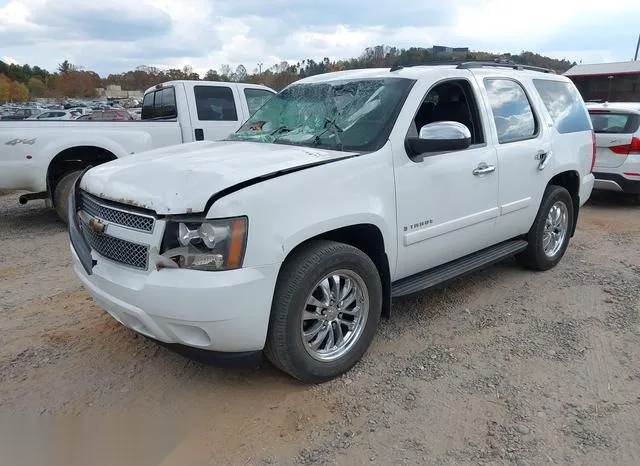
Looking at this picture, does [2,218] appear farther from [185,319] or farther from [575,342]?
[575,342]

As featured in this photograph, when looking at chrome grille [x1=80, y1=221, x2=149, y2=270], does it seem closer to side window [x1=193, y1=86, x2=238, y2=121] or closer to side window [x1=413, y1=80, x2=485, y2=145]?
side window [x1=413, y1=80, x2=485, y2=145]

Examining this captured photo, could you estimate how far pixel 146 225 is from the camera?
282 centimetres

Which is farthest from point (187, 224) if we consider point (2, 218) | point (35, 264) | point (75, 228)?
point (2, 218)

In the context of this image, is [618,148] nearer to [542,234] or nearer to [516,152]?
[542,234]

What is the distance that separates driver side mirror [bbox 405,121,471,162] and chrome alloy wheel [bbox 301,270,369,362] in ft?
3.18

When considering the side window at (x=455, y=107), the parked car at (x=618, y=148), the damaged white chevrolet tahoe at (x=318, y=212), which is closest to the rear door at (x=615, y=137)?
the parked car at (x=618, y=148)

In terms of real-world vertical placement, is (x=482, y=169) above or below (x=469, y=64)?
below

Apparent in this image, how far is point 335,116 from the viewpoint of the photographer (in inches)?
151

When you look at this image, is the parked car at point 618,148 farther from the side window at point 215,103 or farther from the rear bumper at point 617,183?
the side window at point 215,103

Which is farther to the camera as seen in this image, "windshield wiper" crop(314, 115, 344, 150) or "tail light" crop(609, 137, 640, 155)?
"tail light" crop(609, 137, 640, 155)

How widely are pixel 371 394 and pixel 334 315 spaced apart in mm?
514

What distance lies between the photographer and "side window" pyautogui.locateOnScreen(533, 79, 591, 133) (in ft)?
16.7

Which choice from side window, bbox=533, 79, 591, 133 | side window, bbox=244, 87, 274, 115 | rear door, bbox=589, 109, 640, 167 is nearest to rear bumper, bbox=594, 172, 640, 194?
rear door, bbox=589, 109, 640, 167

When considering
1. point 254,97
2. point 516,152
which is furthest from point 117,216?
point 254,97
